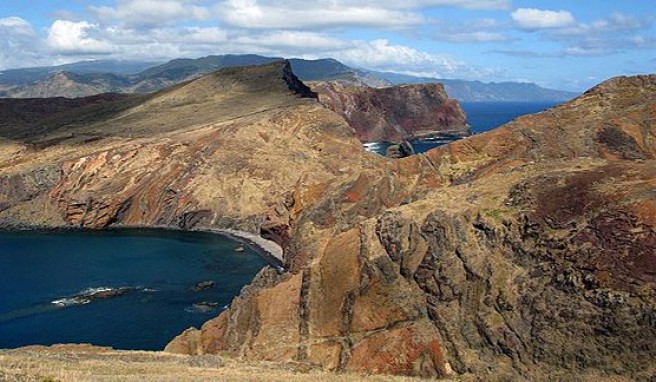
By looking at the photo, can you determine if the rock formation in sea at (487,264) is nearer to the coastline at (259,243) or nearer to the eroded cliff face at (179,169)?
the coastline at (259,243)

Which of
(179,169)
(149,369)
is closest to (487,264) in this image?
(149,369)

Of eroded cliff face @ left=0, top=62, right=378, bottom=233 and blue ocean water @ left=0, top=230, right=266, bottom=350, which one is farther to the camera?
eroded cliff face @ left=0, top=62, right=378, bottom=233

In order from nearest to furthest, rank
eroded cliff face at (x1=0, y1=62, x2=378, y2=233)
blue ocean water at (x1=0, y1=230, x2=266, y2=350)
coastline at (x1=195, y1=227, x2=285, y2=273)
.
→ 1. blue ocean water at (x1=0, y1=230, x2=266, y2=350)
2. coastline at (x1=195, y1=227, x2=285, y2=273)
3. eroded cliff face at (x1=0, y1=62, x2=378, y2=233)

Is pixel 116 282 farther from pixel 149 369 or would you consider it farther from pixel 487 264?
pixel 487 264

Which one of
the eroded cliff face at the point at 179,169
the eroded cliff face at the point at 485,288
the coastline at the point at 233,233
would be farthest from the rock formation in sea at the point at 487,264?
the eroded cliff face at the point at 179,169

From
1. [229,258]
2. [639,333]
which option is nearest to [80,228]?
[229,258]

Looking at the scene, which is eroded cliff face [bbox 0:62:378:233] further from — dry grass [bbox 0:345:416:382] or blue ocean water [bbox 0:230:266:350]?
dry grass [bbox 0:345:416:382]

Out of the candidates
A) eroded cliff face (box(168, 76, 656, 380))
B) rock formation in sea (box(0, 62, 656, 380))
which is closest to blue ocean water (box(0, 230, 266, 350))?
rock formation in sea (box(0, 62, 656, 380))
